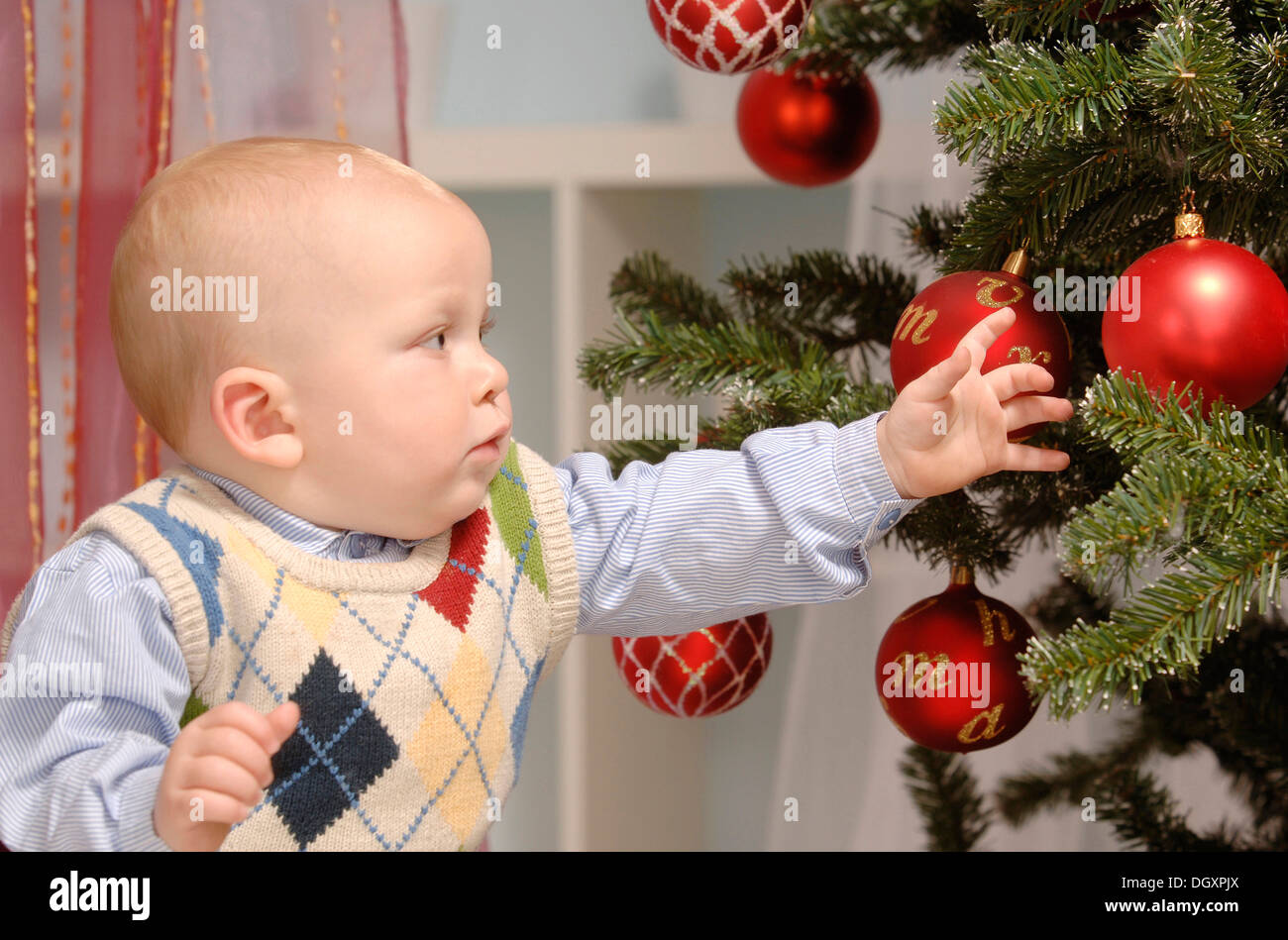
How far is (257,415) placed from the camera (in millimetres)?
572

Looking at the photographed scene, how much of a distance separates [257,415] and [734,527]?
25 cm

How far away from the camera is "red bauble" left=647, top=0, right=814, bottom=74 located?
721 millimetres

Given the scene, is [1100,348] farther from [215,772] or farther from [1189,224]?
[215,772]

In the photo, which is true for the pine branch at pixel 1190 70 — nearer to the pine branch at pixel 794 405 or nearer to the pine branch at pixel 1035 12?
the pine branch at pixel 1035 12

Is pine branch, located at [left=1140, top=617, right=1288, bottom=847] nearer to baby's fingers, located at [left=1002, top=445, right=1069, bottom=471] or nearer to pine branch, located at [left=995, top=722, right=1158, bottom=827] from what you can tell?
pine branch, located at [left=995, top=722, right=1158, bottom=827]

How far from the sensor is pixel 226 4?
806mm

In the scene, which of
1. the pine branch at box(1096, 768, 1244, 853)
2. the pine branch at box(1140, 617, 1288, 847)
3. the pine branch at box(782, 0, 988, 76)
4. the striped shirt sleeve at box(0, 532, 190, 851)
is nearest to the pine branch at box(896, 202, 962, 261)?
the pine branch at box(782, 0, 988, 76)

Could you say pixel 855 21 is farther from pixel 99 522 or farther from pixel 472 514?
pixel 99 522

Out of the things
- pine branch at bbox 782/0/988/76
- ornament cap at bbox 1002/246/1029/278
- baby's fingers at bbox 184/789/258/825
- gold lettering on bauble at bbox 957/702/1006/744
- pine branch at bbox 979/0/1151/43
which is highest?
pine branch at bbox 782/0/988/76

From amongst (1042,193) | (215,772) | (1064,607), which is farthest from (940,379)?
(1064,607)

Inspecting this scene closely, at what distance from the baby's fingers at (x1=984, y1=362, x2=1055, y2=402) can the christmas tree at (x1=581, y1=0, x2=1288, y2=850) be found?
3 centimetres

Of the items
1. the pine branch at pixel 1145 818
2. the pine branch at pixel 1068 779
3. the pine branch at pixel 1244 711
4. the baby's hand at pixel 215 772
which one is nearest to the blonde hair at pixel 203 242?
the baby's hand at pixel 215 772

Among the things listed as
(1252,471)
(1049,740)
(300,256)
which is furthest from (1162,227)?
(1049,740)

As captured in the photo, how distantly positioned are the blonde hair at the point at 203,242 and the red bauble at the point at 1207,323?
33 centimetres
